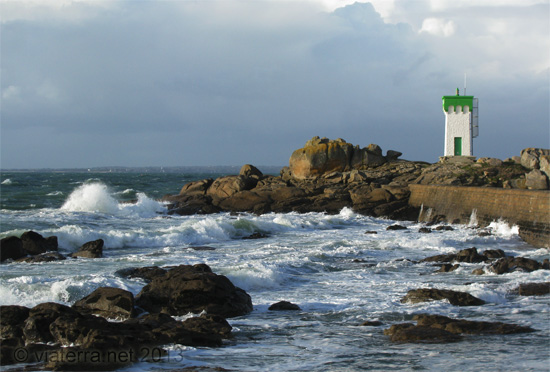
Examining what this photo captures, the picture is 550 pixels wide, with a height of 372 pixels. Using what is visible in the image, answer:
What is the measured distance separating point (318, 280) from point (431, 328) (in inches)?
166

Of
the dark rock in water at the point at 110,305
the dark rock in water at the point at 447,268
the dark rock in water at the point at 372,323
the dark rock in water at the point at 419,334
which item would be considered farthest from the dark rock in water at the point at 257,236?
the dark rock in water at the point at 419,334

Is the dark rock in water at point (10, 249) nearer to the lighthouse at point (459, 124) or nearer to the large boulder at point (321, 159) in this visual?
the large boulder at point (321, 159)

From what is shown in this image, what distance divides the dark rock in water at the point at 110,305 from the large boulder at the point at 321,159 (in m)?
22.1

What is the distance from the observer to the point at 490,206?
19.0 m

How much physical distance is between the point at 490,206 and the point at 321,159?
1189 centimetres

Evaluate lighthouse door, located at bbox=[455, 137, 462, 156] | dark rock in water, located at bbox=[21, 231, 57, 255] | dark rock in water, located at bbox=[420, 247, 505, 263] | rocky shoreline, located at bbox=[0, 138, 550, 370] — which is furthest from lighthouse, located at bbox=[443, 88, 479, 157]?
dark rock in water, located at bbox=[21, 231, 57, 255]

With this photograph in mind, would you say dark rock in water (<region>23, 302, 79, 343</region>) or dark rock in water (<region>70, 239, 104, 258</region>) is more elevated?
dark rock in water (<region>23, 302, 79, 343</region>)

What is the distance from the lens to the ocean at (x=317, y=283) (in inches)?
241

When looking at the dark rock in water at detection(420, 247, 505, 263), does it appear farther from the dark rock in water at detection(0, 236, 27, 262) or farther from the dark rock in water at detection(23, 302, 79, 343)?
the dark rock in water at detection(0, 236, 27, 262)

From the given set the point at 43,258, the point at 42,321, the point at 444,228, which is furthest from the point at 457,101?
the point at 42,321

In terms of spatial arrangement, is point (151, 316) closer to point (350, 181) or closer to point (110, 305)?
point (110, 305)

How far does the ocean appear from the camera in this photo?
611 cm

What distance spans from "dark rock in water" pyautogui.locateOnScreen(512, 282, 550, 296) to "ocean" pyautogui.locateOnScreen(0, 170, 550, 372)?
0.18 metres

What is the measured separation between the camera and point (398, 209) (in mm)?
24766
